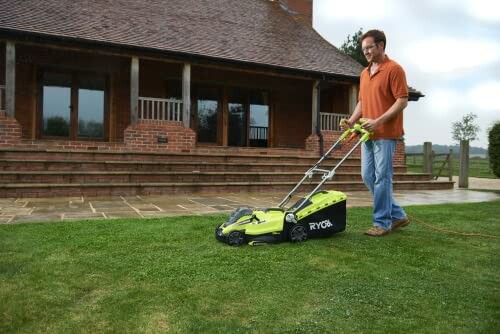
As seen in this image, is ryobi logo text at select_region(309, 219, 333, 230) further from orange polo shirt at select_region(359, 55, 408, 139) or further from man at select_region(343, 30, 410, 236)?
orange polo shirt at select_region(359, 55, 408, 139)

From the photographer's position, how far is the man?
3.78 metres

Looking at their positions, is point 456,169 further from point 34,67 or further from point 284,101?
point 34,67

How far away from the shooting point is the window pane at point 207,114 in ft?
41.9

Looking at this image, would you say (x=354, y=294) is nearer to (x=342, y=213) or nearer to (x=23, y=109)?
(x=342, y=213)

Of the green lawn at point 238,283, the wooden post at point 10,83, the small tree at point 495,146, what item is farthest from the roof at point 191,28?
the green lawn at point 238,283

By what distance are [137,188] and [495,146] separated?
10613mm

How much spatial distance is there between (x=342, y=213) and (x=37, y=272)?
2532mm

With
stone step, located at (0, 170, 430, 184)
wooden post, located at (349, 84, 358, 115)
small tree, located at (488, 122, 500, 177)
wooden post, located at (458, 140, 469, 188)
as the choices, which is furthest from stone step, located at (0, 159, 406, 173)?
small tree, located at (488, 122, 500, 177)

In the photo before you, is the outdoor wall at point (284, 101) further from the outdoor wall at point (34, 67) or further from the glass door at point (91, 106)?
the outdoor wall at point (34, 67)

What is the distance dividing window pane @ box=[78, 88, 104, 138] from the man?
352 inches

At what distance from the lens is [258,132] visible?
13805mm

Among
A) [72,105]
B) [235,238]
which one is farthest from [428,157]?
[235,238]

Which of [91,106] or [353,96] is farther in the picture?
[353,96]

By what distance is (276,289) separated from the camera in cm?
239
